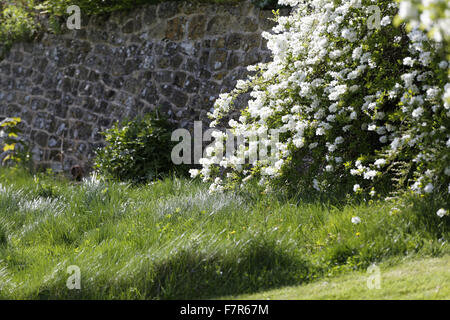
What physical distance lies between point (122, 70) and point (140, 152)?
6.36ft

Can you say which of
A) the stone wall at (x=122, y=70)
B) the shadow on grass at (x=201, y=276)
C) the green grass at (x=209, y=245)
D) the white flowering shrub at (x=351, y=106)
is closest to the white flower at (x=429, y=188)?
the white flowering shrub at (x=351, y=106)

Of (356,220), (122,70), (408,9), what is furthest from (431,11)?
(122,70)

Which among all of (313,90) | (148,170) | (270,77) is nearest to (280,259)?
(313,90)

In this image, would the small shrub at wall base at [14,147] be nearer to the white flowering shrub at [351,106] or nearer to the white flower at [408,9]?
the white flowering shrub at [351,106]

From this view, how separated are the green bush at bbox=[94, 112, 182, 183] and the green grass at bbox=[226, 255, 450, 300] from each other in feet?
13.1

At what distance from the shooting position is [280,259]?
14.6ft

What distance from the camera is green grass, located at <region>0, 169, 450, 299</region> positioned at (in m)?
4.28

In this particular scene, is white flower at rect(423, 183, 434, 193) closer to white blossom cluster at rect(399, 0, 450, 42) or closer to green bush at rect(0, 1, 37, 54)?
white blossom cluster at rect(399, 0, 450, 42)

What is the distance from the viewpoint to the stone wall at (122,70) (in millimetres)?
8078

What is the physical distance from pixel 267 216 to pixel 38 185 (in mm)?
3589

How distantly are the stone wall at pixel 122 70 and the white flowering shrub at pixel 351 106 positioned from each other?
1793 millimetres

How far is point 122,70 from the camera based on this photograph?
9.41m
